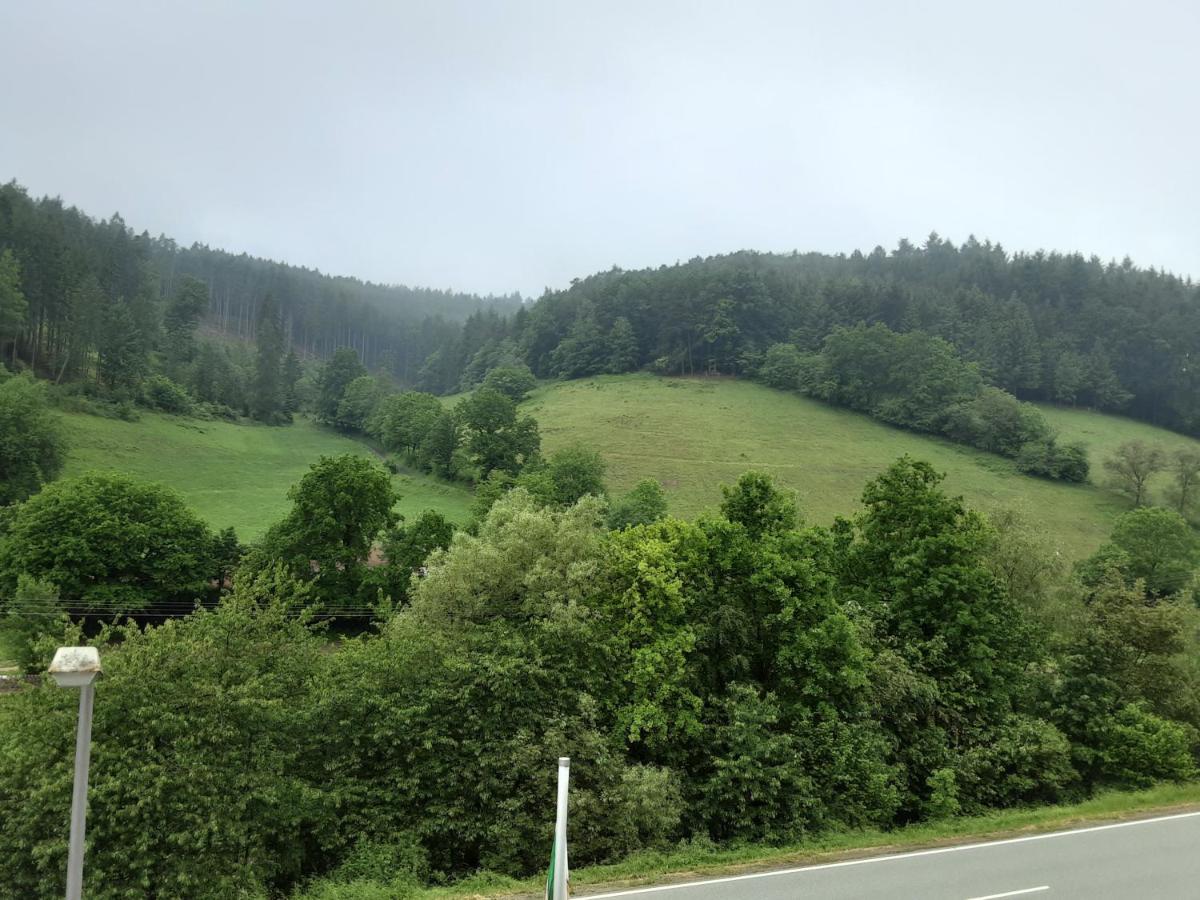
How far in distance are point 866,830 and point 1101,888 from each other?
604cm

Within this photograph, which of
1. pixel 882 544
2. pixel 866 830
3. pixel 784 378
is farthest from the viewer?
pixel 784 378

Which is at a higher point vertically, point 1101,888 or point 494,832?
point 1101,888

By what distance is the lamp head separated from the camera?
23.2 ft

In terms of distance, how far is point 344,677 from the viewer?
19188 millimetres

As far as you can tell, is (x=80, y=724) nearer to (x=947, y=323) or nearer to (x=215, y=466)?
(x=215, y=466)

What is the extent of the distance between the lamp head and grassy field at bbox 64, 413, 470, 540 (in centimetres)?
4668

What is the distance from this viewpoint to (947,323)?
134m

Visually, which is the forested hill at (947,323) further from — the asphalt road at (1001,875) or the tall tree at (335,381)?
the asphalt road at (1001,875)

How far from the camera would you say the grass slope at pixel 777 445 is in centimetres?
7325

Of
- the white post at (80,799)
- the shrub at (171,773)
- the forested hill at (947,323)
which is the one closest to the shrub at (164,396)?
the forested hill at (947,323)

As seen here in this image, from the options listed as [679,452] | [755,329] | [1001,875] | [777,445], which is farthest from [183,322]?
[1001,875]

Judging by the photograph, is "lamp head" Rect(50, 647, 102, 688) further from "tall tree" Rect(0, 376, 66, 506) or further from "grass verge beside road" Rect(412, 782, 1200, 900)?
"tall tree" Rect(0, 376, 66, 506)

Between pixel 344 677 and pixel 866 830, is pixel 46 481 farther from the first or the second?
pixel 866 830

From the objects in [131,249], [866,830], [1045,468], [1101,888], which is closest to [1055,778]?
[866,830]
